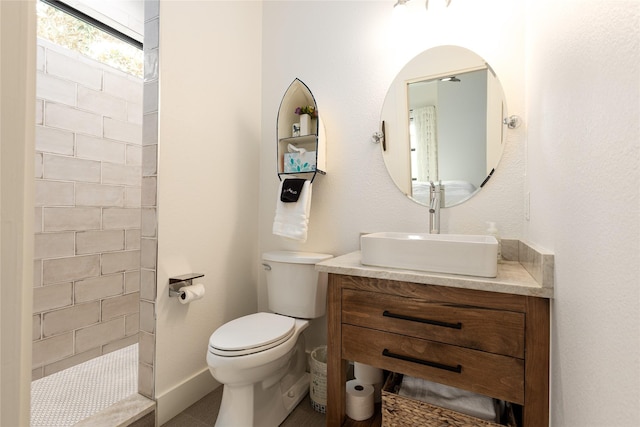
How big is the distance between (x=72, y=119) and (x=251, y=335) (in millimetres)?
1812

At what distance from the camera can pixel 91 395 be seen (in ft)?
5.07

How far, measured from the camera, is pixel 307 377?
5.85 feet

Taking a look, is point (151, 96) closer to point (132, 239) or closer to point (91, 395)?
point (132, 239)

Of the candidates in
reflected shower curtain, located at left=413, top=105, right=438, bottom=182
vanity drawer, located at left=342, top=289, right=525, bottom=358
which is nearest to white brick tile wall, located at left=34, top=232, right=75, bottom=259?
vanity drawer, located at left=342, top=289, right=525, bottom=358

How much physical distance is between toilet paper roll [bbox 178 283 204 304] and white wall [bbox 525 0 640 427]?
149 centimetres

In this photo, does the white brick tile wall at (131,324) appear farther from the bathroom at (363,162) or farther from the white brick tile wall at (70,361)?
the bathroom at (363,162)

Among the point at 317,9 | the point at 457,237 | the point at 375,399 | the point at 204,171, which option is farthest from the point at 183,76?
the point at 375,399

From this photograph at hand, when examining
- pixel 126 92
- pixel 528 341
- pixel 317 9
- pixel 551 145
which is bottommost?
pixel 528 341

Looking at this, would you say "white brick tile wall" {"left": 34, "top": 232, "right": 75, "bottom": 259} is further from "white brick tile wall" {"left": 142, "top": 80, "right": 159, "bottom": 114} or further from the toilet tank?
the toilet tank

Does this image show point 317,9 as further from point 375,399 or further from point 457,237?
point 375,399

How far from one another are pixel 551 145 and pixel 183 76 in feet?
5.47

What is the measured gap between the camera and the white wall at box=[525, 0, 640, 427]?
1.55 feet

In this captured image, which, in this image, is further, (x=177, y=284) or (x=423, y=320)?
(x=177, y=284)

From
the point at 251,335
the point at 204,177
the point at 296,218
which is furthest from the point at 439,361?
the point at 204,177
